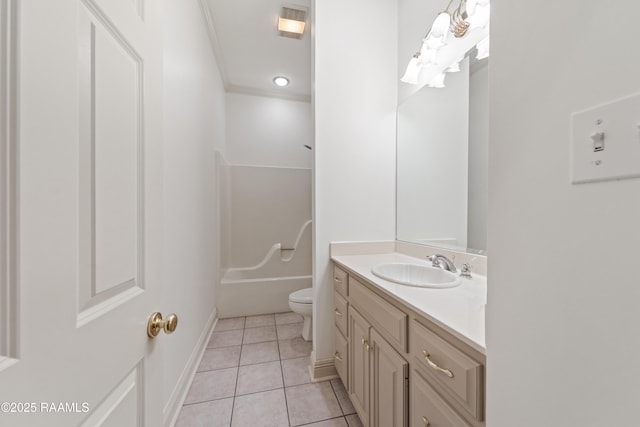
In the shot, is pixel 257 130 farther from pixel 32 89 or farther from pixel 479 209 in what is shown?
pixel 32 89

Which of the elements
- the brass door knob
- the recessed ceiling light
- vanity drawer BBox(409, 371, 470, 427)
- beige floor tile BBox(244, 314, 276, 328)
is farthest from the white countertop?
the recessed ceiling light

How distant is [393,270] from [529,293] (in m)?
0.98

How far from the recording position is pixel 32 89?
334 mm

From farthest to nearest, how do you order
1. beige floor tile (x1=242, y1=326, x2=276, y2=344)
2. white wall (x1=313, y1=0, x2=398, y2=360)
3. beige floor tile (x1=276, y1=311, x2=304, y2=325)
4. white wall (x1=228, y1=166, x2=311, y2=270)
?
white wall (x1=228, y1=166, x2=311, y2=270) < beige floor tile (x1=276, y1=311, x2=304, y2=325) < beige floor tile (x1=242, y1=326, x2=276, y2=344) < white wall (x1=313, y1=0, x2=398, y2=360)

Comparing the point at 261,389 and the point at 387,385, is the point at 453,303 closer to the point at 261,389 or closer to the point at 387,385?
the point at 387,385

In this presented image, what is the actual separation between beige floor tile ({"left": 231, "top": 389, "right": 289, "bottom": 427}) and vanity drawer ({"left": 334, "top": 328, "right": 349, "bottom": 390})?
1.22 feet

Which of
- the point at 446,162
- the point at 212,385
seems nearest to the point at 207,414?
the point at 212,385

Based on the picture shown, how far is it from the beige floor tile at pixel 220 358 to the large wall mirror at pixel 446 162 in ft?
5.23

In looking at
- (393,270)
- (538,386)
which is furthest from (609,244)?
(393,270)

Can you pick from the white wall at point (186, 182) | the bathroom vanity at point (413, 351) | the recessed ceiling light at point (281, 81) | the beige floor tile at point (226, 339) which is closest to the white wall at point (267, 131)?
the recessed ceiling light at point (281, 81)

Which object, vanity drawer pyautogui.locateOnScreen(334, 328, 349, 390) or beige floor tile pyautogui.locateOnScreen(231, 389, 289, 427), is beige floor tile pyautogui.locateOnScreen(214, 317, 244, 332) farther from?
vanity drawer pyautogui.locateOnScreen(334, 328, 349, 390)

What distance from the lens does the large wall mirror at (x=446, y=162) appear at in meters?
1.20

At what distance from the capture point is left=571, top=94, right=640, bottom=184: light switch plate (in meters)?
0.29

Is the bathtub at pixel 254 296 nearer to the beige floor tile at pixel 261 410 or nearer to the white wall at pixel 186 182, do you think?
the white wall at pixel 186 182
